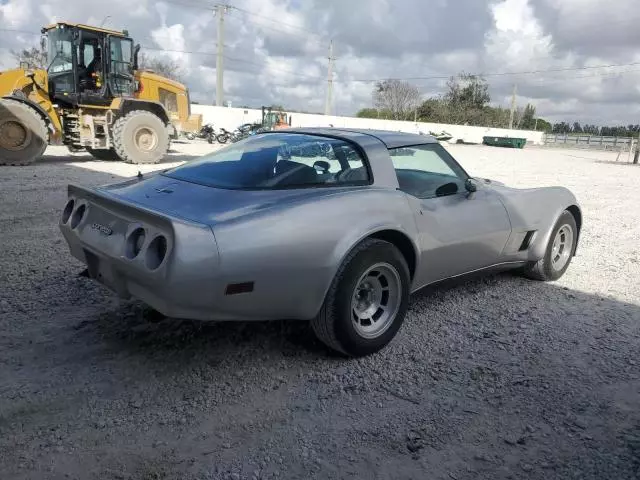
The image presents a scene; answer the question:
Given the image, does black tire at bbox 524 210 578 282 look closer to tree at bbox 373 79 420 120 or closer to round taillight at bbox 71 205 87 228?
round taillight at bbox 71 205 87 228

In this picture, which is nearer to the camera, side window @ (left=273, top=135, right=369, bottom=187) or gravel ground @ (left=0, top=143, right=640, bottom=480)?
gravel ground @ (left=0, top=143, right=640, bottom=480)

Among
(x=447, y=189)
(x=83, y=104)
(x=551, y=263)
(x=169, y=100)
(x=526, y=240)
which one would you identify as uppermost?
(x=169, y=100)

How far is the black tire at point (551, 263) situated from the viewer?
4.78m

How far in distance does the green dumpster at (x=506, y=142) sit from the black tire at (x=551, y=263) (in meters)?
40.2

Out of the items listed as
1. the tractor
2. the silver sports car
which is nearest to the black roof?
the silver sports car

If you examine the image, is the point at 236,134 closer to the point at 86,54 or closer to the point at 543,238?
the point at 86,54

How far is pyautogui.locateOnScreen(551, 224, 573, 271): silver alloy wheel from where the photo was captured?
4.96 metres

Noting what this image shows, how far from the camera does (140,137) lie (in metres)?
13.3

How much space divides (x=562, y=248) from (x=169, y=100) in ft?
41.4

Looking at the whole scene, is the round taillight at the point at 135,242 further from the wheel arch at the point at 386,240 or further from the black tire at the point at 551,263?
the black tire at the point at 551,263

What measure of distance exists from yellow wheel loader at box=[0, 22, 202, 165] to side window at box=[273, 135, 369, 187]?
1047 cm

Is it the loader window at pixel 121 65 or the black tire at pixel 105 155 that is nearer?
the loader window at pixel 121 65

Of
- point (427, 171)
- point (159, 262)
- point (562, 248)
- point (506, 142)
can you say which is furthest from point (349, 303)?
point (506, 142)

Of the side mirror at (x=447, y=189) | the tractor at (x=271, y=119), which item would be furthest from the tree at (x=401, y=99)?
the side mirror at (x=447, y=189)
